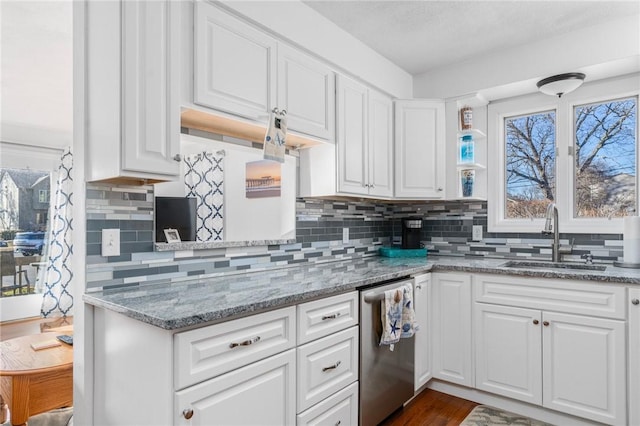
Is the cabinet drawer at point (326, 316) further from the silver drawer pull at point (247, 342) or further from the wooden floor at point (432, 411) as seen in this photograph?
the wooden floor at point (432, 411)

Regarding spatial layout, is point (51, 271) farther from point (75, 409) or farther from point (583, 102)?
point (583, 102)

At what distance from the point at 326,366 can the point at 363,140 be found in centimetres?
149

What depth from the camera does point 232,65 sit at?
1.80 m

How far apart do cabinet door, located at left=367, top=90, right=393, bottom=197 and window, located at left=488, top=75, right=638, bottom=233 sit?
854mm

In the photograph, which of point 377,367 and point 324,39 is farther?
point 324,39

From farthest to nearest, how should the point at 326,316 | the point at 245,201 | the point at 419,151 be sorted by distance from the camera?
the point at 419,151 → the point at 245,201 → the point at 326,316

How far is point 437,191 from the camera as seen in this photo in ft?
9.77

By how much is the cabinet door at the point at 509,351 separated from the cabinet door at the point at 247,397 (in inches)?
56.1

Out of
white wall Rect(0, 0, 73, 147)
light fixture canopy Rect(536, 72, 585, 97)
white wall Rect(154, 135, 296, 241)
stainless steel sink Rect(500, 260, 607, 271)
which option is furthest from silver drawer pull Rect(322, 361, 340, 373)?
white wall Rect(0, 0, 73, 147)

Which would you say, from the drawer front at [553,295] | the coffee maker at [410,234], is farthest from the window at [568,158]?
the drawer front at [553,295]

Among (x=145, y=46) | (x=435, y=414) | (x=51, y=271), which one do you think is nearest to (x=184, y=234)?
(x=145, y=46)

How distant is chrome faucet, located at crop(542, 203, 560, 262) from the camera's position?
8.55 ft

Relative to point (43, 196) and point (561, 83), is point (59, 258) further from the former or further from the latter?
point (561, 83)

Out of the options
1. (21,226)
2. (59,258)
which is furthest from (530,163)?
(21,226)
